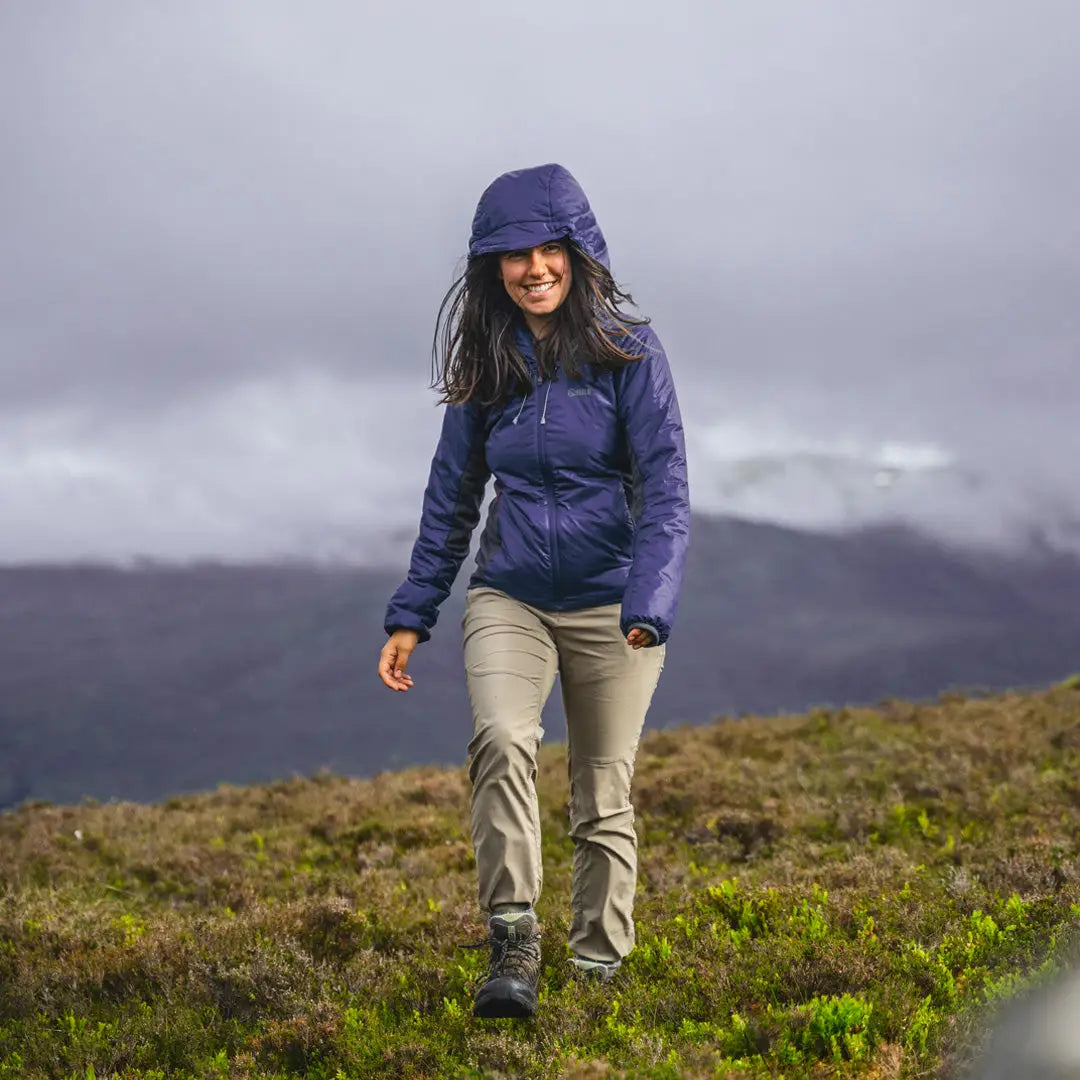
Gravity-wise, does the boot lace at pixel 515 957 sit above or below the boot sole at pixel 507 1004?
above

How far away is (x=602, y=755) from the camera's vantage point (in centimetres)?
500

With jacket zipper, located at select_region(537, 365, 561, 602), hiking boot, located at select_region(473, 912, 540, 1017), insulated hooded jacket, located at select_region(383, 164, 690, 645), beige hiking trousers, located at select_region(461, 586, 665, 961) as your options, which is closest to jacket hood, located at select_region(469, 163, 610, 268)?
insulated hooded jacket, located at select_region(383, 164, 690, 645)

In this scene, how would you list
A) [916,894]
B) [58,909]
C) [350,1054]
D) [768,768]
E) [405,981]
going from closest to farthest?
[350,1054] < [405,981] < [916,894] < [58,909] < [768,768]

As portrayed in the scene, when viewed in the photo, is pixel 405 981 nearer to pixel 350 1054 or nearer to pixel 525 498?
pixel 350 1054

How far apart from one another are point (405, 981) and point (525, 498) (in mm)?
2418

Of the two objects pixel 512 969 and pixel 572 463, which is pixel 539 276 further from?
pixel 512 969

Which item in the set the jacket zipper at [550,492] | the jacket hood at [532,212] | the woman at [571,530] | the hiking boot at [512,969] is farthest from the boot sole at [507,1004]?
the jacket hood at [532,212]

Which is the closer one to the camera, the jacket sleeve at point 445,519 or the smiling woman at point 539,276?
the smiling woman at point 539,276

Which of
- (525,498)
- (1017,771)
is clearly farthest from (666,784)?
(525,498)

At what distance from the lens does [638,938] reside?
5.76 meters

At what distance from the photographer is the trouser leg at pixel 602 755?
4980mm

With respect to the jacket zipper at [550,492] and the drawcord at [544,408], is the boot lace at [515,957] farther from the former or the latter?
the drawcord at [544,408]

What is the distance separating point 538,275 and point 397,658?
1798 mm

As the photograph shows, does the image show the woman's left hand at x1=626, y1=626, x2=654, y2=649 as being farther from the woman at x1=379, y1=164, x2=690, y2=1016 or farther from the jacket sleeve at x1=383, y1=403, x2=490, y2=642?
the jacket sleeve at x1=383, y1=403, x2=490, y2=642
